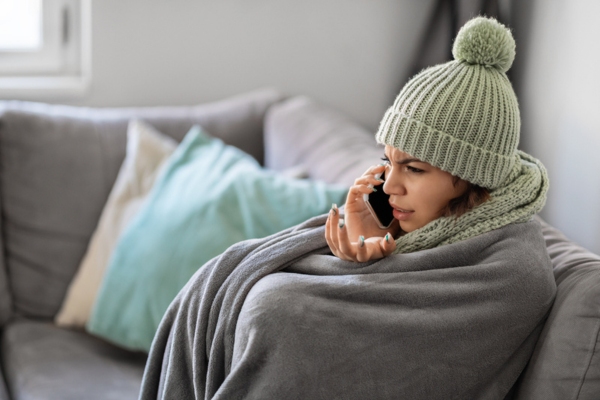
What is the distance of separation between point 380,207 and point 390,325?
0.25m

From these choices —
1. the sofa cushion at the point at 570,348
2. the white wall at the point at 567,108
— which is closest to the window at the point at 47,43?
the white wall at the point at 567,108

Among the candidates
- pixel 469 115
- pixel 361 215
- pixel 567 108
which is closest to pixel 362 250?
pixel 361 215

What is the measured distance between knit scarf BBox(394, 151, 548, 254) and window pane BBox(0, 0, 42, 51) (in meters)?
1.83

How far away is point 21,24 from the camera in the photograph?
260cm

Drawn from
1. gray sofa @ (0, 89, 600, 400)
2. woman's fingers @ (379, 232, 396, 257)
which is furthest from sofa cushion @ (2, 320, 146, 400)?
woman's fingers @ (379, 232, 396, 257)

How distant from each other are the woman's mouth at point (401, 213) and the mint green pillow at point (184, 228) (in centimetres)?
51

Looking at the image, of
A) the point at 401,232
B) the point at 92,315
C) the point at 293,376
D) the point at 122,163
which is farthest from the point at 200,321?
the point at 122,163

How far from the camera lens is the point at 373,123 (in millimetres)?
2879

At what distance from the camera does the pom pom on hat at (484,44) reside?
120cm

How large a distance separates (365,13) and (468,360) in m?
1.83

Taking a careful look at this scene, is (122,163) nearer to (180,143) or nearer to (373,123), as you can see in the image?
(180,143)

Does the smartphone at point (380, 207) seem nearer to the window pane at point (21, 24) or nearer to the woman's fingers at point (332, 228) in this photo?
the woman's fingers at point (332, 228)

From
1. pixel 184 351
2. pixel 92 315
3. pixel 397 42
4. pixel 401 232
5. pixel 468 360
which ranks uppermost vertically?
pixel 397 42

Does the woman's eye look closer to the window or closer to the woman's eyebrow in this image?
the woman's eyebrow
